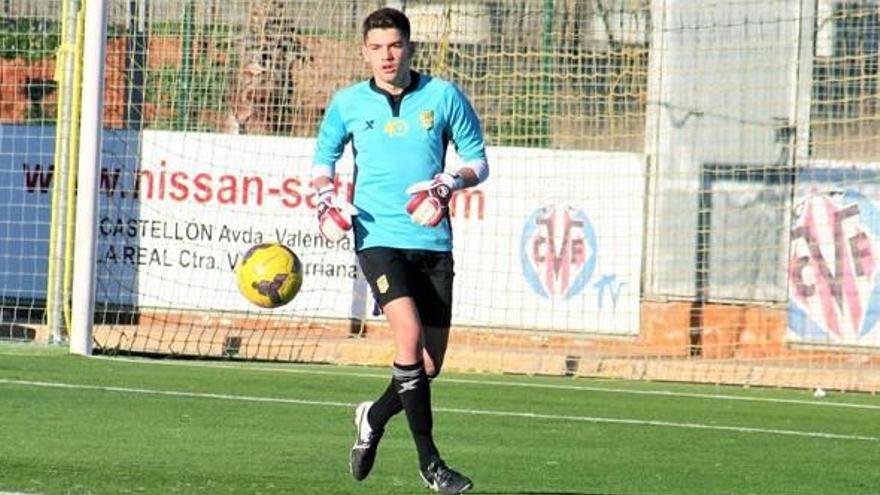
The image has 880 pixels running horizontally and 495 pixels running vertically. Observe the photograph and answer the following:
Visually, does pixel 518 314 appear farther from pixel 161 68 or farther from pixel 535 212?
pixel 161 68

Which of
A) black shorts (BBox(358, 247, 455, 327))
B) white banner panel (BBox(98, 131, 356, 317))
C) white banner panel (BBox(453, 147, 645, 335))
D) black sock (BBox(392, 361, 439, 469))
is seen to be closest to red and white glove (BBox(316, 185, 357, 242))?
black shorts (BBox(358, 247, 455, 327))

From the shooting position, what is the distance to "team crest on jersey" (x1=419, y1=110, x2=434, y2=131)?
970 centimetres

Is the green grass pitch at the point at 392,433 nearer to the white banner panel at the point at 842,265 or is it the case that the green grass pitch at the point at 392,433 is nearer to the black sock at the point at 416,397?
the black sock at the point at 416,397

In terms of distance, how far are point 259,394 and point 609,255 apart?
16.2 feet

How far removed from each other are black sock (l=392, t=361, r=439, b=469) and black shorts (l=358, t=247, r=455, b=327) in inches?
11.0

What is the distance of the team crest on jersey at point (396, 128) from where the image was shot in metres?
9.73

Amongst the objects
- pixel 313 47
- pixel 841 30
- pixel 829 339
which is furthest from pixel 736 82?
pixel 313 47

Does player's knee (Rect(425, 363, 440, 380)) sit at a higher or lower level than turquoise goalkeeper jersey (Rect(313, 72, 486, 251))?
lower

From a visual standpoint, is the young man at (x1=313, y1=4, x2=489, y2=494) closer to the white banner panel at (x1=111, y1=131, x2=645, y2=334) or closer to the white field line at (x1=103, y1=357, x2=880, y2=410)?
the white field line at (x1=103, y1=357, x2=880, y2=410)

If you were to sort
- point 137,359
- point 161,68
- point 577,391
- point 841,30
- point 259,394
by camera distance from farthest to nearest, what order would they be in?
point 161,68 → point 841,30 → point 137,359 → point 577,391 → point 259,394

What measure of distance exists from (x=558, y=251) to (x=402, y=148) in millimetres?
9089

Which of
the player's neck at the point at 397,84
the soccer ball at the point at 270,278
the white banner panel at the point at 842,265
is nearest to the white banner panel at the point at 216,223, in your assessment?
the soccer ball at the point at 270,278

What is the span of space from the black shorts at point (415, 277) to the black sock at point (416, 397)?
0.28 m

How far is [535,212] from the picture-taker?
741 inches
